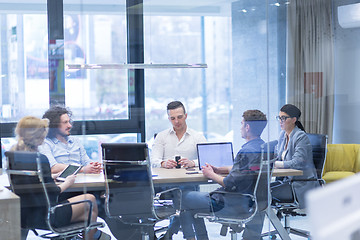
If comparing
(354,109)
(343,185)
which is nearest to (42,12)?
(354,109)

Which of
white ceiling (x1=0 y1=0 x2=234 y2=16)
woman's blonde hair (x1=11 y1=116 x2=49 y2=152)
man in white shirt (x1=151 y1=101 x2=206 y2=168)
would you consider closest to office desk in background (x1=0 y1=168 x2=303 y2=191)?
man in white shirt (x1=151 y1=101 x2=206 y2=168)

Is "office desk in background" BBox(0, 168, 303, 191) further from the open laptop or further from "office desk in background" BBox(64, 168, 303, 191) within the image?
the open laptop

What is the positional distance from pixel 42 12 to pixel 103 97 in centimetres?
86

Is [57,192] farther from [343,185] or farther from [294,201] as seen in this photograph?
[343,185]

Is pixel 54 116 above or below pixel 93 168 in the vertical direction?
above

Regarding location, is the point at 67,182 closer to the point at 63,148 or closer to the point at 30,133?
the point at 63,148

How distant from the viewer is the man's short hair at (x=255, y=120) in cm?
467

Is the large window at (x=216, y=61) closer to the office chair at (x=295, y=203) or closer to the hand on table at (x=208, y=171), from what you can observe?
the hand on table at (x=208, y=171)

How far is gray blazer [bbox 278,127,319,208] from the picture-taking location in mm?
4664

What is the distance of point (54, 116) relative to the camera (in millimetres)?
3957

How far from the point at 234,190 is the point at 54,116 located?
5.44 feet

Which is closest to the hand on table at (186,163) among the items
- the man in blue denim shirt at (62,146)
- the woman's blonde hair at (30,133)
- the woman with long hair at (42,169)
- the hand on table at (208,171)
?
the hand on table at (208,171)

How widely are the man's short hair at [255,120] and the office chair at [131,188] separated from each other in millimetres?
1125

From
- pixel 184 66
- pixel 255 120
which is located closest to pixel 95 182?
pixel 184 66
